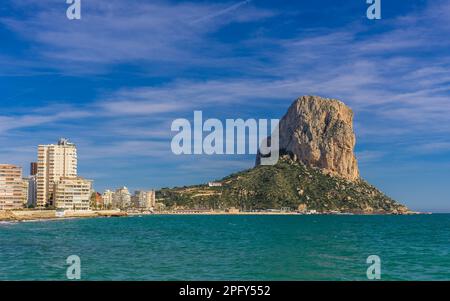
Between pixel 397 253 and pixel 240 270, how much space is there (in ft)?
71.2

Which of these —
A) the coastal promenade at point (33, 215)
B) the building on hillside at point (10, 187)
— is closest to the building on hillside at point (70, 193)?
the coastal promenade at point (33, 215)

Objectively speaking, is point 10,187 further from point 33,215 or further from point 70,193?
point 33,215

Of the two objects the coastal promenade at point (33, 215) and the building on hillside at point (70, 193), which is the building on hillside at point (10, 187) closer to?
the building on hillside at point (70, 193)

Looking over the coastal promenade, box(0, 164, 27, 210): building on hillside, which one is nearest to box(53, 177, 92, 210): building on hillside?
the coastal promenade

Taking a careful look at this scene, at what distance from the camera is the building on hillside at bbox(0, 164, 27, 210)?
166m

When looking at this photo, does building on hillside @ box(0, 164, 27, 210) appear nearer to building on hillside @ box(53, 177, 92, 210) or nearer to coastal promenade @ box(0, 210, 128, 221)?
building on hillside @ box(53, 177, 92, 210)

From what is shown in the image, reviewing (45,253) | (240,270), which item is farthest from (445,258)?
(45,253)

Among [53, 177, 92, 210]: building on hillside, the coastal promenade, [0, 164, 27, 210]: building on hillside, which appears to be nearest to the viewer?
the coastal promenade

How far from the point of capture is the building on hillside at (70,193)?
182250mm

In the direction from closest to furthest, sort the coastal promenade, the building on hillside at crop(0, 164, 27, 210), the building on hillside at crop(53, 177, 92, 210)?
the coastal promenade
the building on hillside at crop(0, 164, 27, 210)
the building on hillside at crop(53, 177, 92, 210)

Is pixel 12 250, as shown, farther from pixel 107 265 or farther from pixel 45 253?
pixel 107 265

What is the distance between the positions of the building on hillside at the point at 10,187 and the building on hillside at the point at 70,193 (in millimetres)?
13868

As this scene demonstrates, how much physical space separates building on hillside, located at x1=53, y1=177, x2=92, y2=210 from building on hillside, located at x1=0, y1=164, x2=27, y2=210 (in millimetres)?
13868
